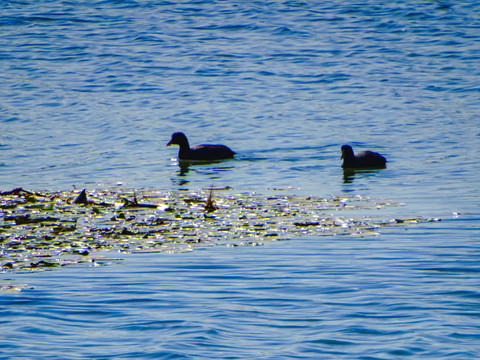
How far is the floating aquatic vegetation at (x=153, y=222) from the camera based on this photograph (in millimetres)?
8156

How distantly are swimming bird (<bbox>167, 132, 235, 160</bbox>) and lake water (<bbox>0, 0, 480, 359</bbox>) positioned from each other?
0.38 meters

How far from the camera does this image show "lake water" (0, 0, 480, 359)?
599 cm

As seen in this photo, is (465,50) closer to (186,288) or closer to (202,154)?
(202,154)

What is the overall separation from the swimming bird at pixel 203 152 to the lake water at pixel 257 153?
0.38m

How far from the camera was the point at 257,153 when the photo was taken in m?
17.0

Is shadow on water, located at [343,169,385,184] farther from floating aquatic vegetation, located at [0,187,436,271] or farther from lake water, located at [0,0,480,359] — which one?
floating aquatic vegetation, located at [0,187,436,271]

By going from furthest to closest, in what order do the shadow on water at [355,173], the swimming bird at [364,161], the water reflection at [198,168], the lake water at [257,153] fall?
the swimming bird at [364,161]
the water reflection at [198,168]
the shadow on water at [355,173]
the lake water at [257,153]

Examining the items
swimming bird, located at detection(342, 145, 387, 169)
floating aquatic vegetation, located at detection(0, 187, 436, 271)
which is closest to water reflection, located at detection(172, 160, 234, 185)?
swimming bird, located at detection(342, 145, 387, 169)

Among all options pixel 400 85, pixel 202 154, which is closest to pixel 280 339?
pixel 202 154

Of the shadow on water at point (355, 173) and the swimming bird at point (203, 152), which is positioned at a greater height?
the swimming bird at point (203, 152)

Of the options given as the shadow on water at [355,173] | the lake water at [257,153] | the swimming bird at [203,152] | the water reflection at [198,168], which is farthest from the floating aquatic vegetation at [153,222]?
the swimming bird at [203,152]

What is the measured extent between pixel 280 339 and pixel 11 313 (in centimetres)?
208

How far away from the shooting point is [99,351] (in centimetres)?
552

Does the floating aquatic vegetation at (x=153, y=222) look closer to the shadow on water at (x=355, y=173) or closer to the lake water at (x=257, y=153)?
the lake water at (x=257, y=153)
